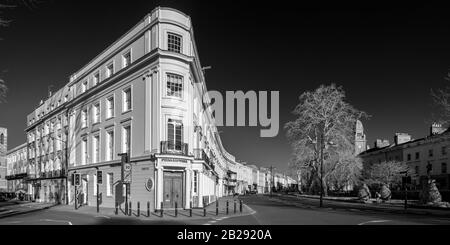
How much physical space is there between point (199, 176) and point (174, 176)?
3.82 meters

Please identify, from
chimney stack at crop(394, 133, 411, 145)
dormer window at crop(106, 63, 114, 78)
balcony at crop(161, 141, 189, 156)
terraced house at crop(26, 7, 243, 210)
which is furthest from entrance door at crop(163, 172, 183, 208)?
chimney stack at crop(394, 133, 411, 145)

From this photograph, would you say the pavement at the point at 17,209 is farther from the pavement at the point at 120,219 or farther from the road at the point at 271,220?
the road at the point at 271,220

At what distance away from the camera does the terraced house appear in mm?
26141

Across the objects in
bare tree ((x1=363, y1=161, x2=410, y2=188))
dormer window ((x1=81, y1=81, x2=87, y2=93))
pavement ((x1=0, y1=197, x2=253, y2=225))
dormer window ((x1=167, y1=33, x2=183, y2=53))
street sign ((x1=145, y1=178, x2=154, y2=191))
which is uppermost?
dormer window ((x1=167, y1=33, x2=183, y2=53))

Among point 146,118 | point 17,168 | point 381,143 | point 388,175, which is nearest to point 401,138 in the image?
point 381,143

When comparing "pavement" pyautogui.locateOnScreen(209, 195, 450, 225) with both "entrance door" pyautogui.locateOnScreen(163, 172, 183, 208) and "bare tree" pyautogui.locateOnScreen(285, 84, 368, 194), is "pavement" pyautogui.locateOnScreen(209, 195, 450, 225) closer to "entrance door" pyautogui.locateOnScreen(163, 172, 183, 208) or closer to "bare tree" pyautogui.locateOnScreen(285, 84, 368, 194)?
"entrance door" pyautogui.locateOnScreen(163, 172, 183, 208)

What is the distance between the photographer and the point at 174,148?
87.6ft

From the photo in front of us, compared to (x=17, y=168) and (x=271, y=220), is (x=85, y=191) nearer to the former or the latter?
(x=271, y=220)

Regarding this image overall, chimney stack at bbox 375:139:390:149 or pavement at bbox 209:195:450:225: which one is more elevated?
chimney stack at bbox 375:139:390:149

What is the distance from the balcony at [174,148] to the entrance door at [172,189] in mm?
1567

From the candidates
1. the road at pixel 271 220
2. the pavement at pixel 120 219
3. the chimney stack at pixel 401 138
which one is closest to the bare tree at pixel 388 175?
the chimney stack at pixel 401 138

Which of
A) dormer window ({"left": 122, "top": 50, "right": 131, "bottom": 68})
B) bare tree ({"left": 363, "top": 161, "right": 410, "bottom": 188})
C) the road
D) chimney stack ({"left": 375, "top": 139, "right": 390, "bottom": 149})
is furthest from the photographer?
chimney stack ({"left": 375, "top": 139, "right": 390, "bottom": 149})
